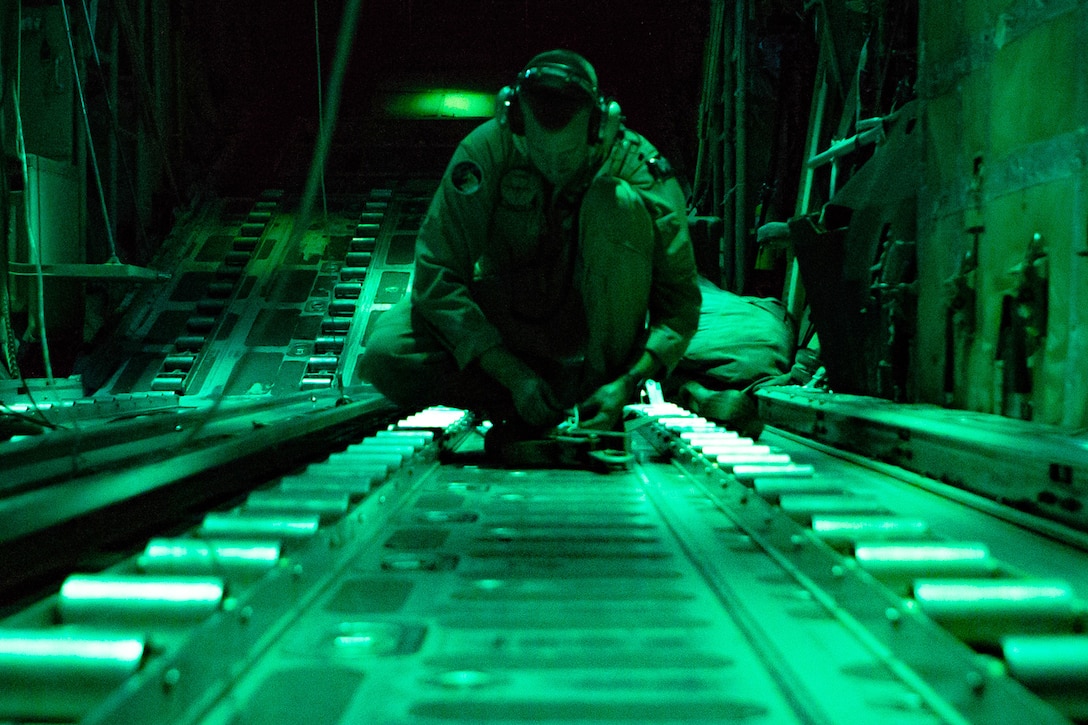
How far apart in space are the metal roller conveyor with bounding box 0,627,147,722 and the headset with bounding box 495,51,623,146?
1.98 m

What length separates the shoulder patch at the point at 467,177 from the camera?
9.44ft

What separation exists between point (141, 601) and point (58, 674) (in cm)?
24

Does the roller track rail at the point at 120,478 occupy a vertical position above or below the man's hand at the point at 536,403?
below

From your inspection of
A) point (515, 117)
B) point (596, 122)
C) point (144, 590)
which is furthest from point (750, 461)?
point (144, 590)

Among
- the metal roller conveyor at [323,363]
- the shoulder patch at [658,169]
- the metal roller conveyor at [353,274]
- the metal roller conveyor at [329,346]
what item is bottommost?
the metal roller conveyor at [323,363]

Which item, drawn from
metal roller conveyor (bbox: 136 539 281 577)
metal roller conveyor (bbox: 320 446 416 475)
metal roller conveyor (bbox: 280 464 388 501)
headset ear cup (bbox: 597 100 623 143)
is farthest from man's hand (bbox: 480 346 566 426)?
metal roller conveyor (bbox: 136 539 281 577)

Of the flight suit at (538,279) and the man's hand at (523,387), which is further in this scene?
the flight suit at (538,279)

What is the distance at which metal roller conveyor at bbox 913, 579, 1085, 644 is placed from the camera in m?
1.23

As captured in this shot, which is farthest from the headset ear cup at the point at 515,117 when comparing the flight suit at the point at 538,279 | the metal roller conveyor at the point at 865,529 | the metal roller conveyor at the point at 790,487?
the metal roller conveyor at the point at 865,529

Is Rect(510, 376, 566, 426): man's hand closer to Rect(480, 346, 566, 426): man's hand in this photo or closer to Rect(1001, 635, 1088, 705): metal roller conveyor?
Rect(480, 346, 566, 426): man's hand

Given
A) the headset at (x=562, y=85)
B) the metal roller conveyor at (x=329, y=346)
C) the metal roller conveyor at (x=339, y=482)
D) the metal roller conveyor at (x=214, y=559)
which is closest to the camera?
the metal roller conveyor at (x=214, y=559)

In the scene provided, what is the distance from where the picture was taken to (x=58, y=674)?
3.35ft

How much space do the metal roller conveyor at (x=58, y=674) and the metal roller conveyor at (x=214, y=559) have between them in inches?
14.9

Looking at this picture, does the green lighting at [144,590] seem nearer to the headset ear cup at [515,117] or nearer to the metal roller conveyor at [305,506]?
the metal roller conveyor at [305,506]
